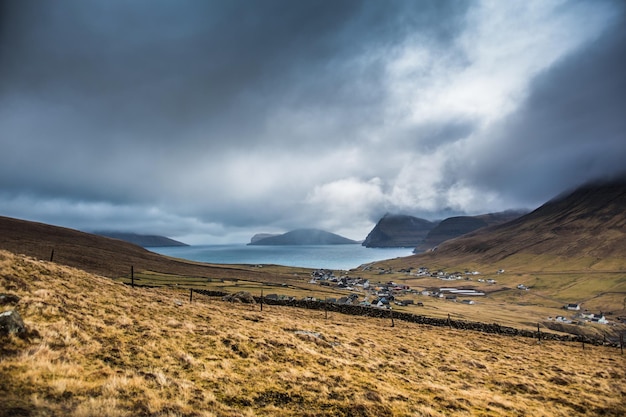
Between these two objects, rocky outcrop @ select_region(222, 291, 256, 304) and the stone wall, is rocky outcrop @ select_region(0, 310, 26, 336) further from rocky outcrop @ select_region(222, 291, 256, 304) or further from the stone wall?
the stone wall

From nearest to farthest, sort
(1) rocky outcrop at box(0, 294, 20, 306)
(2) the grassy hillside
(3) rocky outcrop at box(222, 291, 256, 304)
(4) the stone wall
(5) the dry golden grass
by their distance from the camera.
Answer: (5) the dry golden grass → (1) rocky outcrop at box(0, 294, 20, 306) → (3) rocky outcrop at box(222, 291, 256, 304) → (4) the stone wall → (2) the grassy hillside

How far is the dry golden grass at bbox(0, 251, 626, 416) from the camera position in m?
9.96

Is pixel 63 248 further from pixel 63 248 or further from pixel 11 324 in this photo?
pixel 11 324

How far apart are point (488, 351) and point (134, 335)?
109ft

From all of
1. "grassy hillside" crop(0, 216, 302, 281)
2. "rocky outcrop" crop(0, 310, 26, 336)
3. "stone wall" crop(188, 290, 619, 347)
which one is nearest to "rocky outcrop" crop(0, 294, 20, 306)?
"rocky outcrop" crop(0, 310, 26, 336)

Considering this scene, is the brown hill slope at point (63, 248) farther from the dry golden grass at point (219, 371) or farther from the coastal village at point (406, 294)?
the dry golden grass at point (219, 371)

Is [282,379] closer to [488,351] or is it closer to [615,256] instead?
[488,351]

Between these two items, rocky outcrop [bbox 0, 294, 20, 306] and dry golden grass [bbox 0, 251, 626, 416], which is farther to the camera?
rocky outcrop [bbox 0, 294, 20, 306]

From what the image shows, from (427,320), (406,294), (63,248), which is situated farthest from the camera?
(406,294)

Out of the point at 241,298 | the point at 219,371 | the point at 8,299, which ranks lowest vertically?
the point at 241,298

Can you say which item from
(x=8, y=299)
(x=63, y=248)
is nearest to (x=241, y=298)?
(x=8, y=299)

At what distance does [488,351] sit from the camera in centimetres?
3212

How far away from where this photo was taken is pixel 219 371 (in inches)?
541

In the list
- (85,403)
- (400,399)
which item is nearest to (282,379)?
(400,399)
